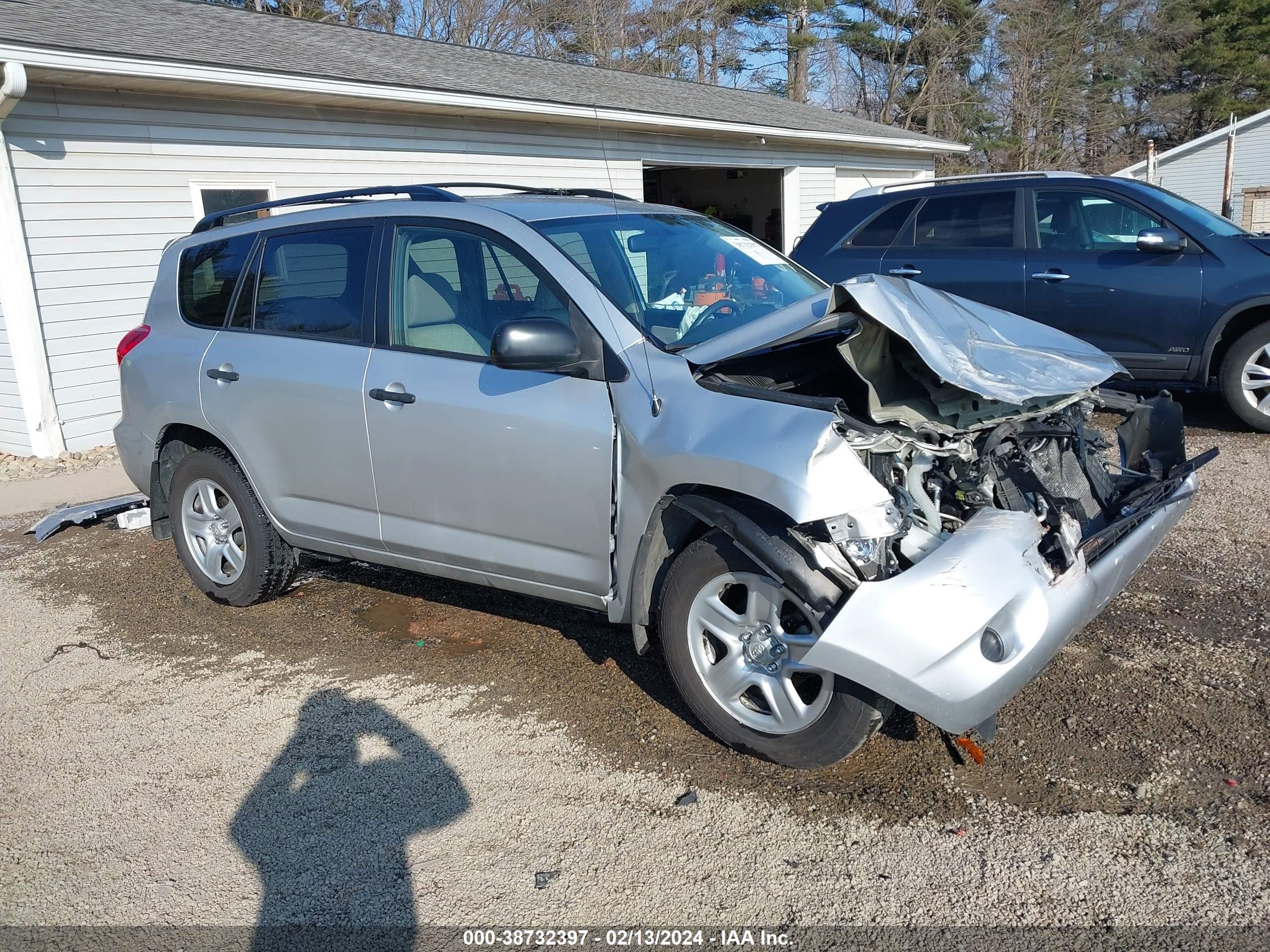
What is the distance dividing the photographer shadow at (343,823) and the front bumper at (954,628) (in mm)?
1369

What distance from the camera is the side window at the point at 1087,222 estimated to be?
768cm

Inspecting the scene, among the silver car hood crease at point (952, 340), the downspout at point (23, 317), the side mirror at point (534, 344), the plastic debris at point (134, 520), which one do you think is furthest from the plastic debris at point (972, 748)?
the downspout at point (23, 317)

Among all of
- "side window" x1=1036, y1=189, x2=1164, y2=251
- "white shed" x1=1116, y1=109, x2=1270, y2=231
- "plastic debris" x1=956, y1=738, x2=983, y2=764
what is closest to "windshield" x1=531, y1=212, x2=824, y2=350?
"plastic debris" x1=956, y1=738, x2=983, y2=764

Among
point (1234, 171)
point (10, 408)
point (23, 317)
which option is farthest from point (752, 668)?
point (1234, 171)

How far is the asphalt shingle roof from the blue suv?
2.72m

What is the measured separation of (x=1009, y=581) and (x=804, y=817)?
38.0 inches

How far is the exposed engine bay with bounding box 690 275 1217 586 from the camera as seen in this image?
317cm

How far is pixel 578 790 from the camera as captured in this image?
3.45m

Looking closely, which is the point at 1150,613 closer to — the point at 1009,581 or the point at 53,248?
the point at 1009,581

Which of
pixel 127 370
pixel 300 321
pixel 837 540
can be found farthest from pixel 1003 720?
pixel 127 370

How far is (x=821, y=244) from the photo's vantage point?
8.95m

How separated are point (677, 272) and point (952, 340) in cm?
124

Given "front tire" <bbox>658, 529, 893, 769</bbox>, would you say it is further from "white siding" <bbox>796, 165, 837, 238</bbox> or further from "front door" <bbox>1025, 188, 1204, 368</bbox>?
"white siding" <bbox>796, 165, 837, 238</bbox>

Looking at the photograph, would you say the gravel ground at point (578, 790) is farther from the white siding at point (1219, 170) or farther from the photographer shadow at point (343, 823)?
the white siding at point (1219, 170)
